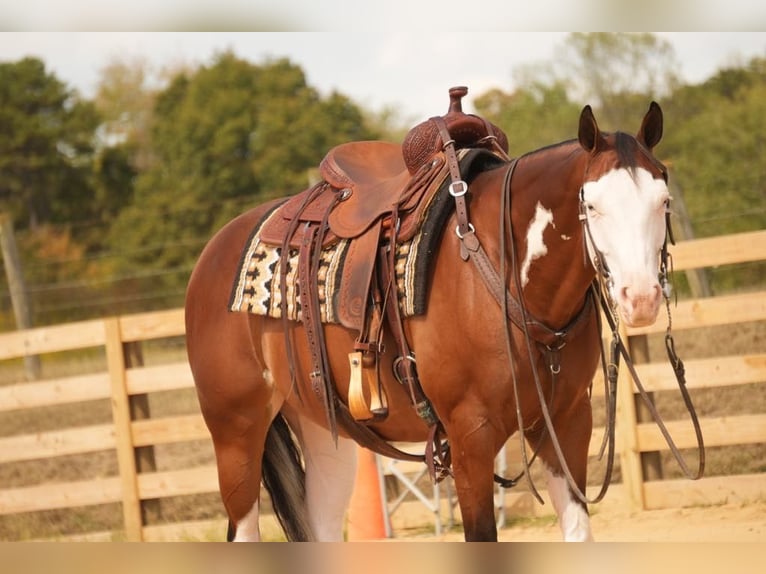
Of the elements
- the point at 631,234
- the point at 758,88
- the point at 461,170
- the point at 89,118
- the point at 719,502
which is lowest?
the point at 719,502

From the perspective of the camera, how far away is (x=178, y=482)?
582cm

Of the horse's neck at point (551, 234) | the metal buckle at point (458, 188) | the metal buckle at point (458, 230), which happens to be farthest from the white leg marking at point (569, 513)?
the metal buckle at point (458, 188)

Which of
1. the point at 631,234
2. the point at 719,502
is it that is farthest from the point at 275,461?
the point at 719,502

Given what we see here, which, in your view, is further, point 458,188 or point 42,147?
→ point 42,147

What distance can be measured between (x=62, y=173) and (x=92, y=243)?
2.18 meters

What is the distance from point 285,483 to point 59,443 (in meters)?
3.03

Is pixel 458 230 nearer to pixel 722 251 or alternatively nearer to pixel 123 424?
pixel 722 251

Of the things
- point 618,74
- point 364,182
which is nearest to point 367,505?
point 364,182

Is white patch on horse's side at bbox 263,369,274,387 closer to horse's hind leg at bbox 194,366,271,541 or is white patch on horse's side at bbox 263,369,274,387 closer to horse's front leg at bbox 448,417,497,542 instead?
horse's hind leg at bbox 194,366,271,541

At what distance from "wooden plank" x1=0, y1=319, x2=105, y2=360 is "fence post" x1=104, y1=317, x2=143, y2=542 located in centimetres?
13

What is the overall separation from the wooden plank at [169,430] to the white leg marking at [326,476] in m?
2.10

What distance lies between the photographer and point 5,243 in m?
10.7

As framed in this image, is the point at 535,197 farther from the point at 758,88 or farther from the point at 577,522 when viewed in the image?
the point at 758,88

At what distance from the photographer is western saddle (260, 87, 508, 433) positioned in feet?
9.48
